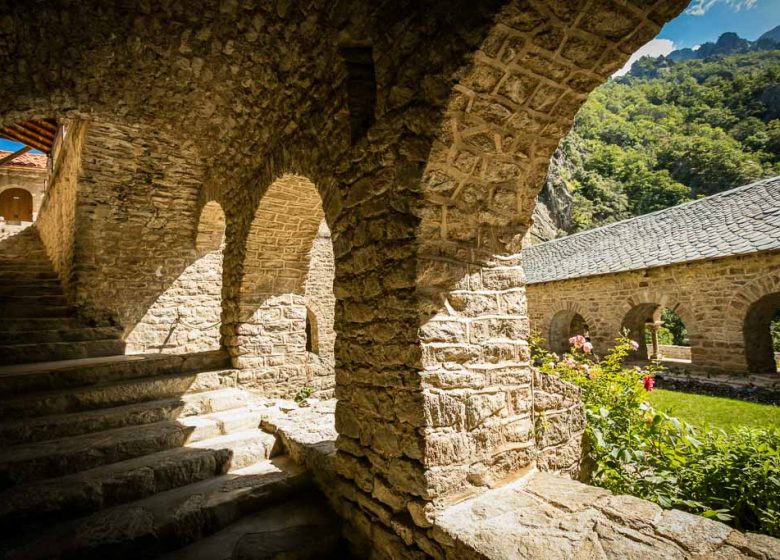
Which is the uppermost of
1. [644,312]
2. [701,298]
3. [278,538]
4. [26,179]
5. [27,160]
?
[27,160]

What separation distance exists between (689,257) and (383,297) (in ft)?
31.4

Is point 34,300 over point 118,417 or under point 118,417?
over

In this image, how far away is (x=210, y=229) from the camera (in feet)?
21.1

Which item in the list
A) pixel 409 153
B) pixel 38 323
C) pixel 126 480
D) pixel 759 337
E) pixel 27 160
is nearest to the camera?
pixel 409 153

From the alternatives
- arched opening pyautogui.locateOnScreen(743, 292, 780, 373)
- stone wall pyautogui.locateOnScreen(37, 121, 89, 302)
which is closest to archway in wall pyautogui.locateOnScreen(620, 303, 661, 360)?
arched opening pyautogui.locateOnScreen(743, 292, 780, 373)

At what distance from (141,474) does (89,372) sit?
1.70 m

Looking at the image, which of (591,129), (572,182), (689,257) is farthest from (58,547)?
(591,129)

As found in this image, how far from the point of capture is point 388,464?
213 centimetres

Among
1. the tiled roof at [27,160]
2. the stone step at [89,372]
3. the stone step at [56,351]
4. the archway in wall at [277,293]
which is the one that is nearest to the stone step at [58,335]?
the stone step at [56,351]

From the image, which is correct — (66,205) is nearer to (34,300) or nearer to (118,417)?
(34,300)

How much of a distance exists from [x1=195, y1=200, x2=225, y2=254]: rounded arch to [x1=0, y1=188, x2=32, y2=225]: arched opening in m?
22.6

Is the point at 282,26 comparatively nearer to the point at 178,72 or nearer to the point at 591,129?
the point at 178,72

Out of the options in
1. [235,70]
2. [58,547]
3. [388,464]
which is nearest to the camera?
[58,547]

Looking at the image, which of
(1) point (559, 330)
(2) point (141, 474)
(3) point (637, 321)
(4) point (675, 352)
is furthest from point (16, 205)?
(4) point (675, 352)
